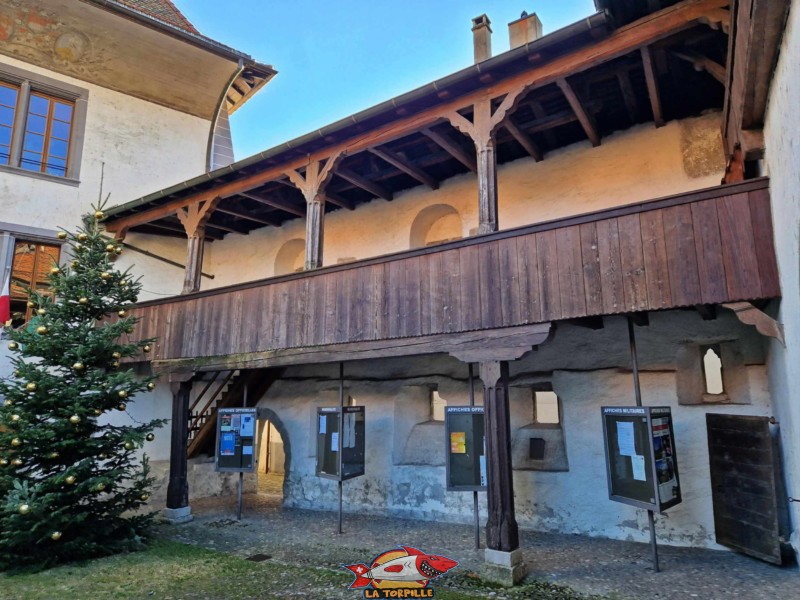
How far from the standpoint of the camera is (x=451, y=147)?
8383mm

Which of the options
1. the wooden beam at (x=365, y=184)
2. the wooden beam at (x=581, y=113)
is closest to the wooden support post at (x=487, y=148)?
the wooden beam at (x=581, y=113)

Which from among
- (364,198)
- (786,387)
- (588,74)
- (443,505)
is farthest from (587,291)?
(364,198)

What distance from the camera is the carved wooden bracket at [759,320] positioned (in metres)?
4.64

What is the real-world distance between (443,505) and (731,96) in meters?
6.62

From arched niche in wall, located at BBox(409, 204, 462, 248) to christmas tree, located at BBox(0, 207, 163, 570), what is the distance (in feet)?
17.3

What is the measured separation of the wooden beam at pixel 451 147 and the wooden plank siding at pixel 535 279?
209 cm

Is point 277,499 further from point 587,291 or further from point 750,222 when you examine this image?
point 750,222

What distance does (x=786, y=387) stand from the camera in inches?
193

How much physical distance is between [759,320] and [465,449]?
11.9 ft

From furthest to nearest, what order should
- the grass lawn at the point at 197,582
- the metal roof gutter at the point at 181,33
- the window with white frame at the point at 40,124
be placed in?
the metal roof gutter at the point at 181,33 < the window with white frame at the point at 40,124 < the grass lawn at the point at 197,582

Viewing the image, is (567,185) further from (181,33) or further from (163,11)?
(163,11)

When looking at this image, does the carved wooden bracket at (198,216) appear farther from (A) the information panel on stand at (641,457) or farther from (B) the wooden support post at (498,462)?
(A) the information panel on stand at (641,457)

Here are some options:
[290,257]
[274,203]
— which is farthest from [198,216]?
[290,257]

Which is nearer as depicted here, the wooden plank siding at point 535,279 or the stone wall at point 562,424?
the wooden plank siding at point 535,279
